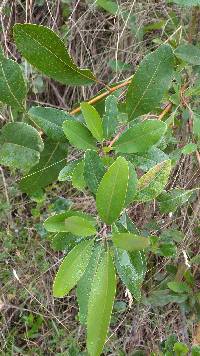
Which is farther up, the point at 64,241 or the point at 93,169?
the point at 93,169

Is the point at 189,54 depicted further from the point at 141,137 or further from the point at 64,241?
the point at 64,241

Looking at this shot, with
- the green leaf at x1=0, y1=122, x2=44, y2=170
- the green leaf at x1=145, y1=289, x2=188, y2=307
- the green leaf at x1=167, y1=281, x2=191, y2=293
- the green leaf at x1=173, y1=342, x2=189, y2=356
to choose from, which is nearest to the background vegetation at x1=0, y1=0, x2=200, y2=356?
the green leaf at x1=145, y1=289, x2=188, y2=307

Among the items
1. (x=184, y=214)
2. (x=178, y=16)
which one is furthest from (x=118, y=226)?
(x=178, y=16)

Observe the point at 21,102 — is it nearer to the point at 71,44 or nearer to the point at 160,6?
the point at 160,6

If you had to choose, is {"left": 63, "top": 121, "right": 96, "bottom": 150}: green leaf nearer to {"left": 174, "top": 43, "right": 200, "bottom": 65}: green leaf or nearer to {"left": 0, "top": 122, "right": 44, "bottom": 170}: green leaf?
{"left": 0, "top": 122, "right": 44, "bottom": 170}: green leaf

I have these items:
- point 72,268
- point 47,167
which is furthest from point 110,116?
point 72,268

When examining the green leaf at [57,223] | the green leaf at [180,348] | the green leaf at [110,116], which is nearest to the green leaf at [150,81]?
the green leaf at [110,116]
